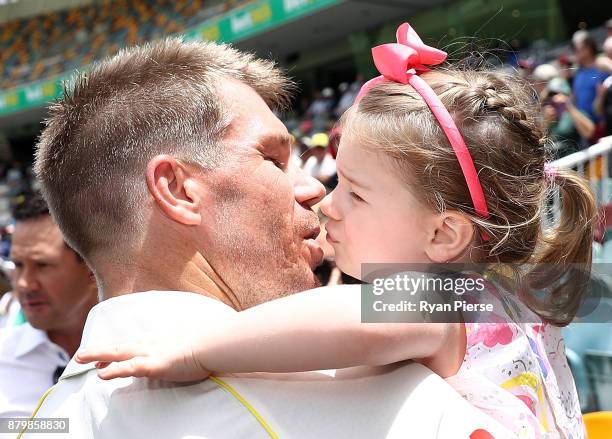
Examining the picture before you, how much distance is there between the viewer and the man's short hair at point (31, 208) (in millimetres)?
2924

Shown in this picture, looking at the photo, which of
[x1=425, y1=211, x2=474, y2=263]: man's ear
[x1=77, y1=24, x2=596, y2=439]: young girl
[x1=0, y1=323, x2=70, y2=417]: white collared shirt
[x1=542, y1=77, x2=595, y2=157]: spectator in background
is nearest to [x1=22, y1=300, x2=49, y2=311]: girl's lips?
[x1=0, y1=323, x2=70, y2=417]: white collared shirt

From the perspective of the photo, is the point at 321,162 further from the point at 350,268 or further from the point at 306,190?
the point at 350,268

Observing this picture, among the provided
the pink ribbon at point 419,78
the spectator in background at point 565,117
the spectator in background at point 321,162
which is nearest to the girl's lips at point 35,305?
the pink ribbon at point 419,78

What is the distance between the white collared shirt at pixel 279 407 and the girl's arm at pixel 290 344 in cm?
4

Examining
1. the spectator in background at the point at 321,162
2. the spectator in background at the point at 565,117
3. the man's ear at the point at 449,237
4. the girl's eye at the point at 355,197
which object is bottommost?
the spectator in background at the point at 321,162

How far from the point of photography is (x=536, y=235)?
57.4 inches

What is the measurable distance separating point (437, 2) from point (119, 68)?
1239 centimetres

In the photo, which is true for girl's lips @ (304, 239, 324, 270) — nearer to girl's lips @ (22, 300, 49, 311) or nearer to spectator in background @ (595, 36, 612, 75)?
girl's lips @ (22, 300, 49, 311)

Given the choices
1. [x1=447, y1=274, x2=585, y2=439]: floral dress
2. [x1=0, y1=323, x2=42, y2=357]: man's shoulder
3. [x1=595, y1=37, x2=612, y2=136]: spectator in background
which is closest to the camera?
[x1=447, y1=274, x2=585, y2=439]: floral dress

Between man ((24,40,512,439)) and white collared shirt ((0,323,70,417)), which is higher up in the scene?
man ((24,40,512,439))

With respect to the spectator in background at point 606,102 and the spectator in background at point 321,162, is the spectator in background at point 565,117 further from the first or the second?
the spectator in background at point 321,162

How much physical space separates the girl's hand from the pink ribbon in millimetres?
602

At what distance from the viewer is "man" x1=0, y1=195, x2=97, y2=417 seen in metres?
2.48

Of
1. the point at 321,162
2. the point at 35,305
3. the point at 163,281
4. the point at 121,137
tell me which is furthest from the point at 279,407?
the point at 321,162
